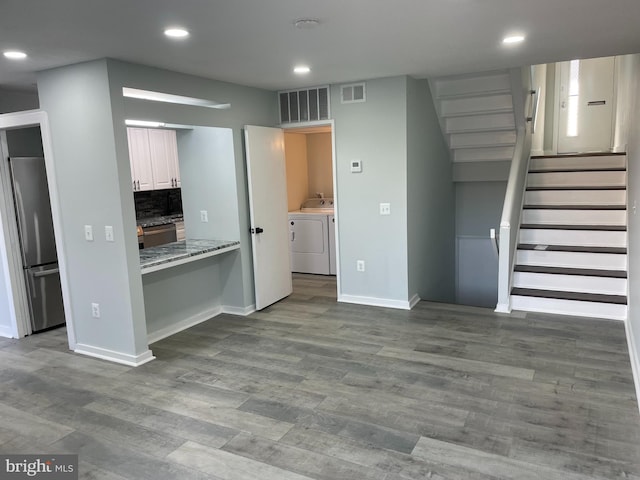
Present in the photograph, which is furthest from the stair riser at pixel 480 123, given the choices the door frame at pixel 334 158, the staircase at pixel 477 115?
the door frame at pixel 334 158

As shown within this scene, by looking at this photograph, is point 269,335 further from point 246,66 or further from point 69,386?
point 246,66

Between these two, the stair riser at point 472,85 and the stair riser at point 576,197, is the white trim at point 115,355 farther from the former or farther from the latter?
the stair riser at point 576,197

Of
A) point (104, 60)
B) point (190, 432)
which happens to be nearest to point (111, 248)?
point (104, 60)

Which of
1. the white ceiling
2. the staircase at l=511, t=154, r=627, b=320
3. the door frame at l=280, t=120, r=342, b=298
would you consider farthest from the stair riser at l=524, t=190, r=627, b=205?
the door frame at l=280, t=120, r=342, b=298

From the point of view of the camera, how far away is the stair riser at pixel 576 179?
5590 mm

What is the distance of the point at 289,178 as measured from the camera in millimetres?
7117

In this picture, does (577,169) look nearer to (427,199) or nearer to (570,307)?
(427,199)

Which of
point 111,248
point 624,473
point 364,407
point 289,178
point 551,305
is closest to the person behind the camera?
point 624,473

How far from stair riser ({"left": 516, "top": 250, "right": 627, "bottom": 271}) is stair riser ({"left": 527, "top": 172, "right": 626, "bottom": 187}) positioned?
114cm

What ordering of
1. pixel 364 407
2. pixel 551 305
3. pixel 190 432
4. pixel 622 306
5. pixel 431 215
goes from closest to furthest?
pixel 190 432
pixel 364 407
pixel 622 306
pixel 551 305
pixel 431 215

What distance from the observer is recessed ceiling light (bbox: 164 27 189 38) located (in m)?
2.80

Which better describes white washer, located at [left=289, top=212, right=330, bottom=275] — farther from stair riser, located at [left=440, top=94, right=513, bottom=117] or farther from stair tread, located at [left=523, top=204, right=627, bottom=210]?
stair tread, located at [left=523, top=204, right=627, bottom=210]

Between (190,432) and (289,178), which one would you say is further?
(289,178)

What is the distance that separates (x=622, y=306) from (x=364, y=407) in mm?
2836
